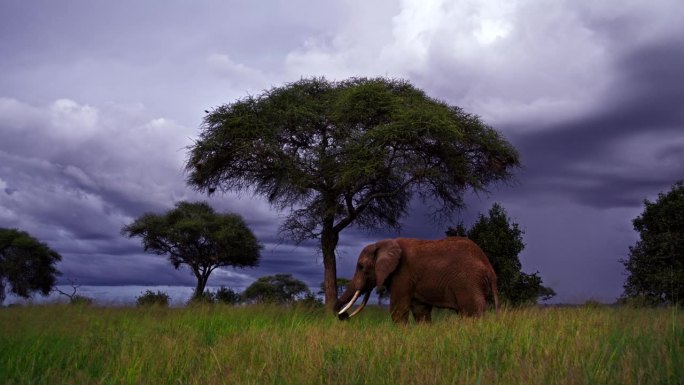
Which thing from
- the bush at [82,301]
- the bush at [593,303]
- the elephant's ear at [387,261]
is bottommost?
the bush at [82,301]

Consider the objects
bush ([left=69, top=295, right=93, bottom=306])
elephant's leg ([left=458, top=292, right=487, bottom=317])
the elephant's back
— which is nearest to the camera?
elephant's leg ([left=458, top=292, right=487, bottom=317])

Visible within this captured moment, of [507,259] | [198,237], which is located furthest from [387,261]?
[198,237]

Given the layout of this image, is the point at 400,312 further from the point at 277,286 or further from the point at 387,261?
the point at 277,286

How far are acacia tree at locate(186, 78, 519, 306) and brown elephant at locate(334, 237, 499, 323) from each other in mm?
8362

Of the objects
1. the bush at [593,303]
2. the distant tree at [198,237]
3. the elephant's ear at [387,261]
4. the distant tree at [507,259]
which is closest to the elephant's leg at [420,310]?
the elephant's ear at [387,261]

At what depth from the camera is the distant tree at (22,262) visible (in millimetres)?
39656

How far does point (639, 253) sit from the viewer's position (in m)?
20.1

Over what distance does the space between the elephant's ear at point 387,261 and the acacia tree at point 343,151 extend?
28.5 feet

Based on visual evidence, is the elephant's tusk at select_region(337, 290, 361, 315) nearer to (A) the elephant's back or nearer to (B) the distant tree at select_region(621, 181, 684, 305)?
(A) the elephant's back

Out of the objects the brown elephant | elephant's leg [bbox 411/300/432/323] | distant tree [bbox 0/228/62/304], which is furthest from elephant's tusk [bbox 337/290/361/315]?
distant tree [bbox 0/228/62/304]

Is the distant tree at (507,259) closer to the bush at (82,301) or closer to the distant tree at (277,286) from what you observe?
the bush at (82,301)

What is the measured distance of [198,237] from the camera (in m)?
38.0

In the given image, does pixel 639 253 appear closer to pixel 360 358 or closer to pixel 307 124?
pixel 307 124

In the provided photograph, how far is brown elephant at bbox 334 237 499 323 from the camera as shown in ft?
39.4
